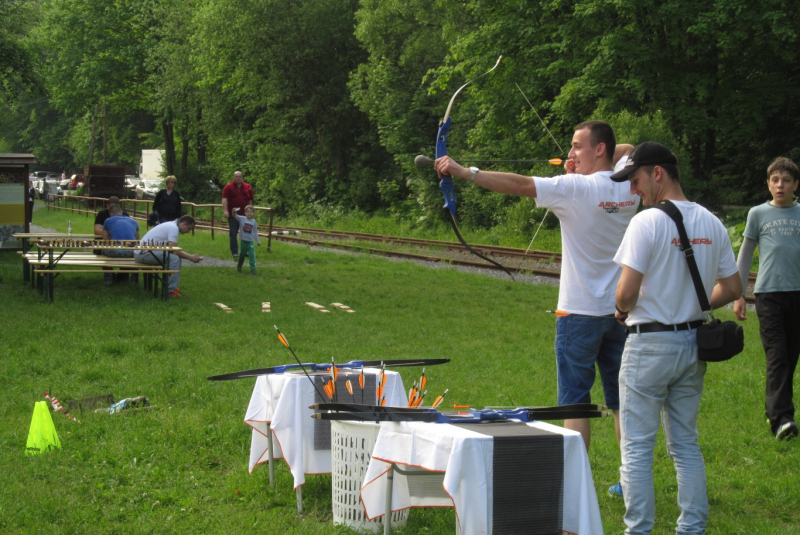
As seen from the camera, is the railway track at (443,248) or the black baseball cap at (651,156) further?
the railway track at (443,248)

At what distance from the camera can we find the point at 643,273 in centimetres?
391

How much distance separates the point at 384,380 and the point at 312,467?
64 cm

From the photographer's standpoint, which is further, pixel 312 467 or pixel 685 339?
pixel 312 467

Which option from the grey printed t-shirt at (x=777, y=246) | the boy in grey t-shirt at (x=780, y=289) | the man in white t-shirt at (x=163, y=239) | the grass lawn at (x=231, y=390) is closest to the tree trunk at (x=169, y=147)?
the grass lawn at (x=231, y=390)

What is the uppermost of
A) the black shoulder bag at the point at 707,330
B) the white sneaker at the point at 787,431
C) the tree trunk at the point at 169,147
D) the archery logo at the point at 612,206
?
the tree trunk at the point at 169,147

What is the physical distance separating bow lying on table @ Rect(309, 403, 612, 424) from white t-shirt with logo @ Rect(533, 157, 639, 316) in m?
0.70

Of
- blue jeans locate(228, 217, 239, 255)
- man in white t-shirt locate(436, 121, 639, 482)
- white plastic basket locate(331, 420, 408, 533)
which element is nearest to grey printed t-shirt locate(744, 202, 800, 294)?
man in white t-shirt locate(436, 121, 639, 482)

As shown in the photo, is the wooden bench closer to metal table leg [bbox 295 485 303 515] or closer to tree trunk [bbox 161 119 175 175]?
metal table leg [bbox 295 485 303 515]

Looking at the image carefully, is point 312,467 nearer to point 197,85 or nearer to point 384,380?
point 384,380

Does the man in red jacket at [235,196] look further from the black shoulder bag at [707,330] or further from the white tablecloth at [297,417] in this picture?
the black shoulder bag at [707,330]

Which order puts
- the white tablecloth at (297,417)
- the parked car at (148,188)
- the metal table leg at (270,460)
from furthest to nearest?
the parked car at (148,188)
the metal table leg at (270,460)
the white tablecloth at (297,417)

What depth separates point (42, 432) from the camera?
5.89 m

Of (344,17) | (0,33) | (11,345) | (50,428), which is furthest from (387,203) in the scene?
(50,428)

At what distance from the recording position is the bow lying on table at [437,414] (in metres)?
3.84
